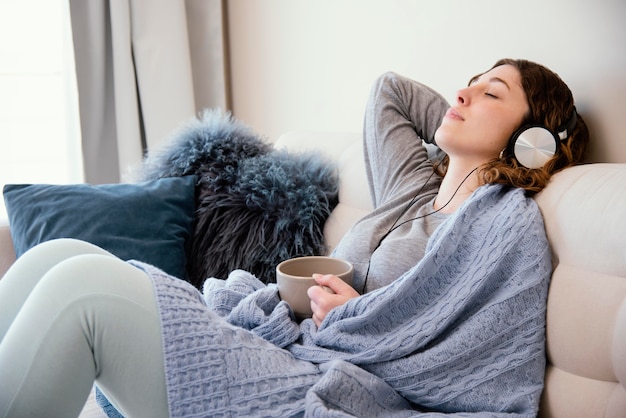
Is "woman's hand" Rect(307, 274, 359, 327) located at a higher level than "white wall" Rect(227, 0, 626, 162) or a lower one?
lower

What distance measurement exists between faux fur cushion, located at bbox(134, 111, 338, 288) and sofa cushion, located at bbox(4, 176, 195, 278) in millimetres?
76

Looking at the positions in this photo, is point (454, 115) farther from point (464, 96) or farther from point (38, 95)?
point (38, 95)

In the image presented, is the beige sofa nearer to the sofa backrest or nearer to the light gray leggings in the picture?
the sofa backrest

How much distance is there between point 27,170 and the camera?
9.15 ft

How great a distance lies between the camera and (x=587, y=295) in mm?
969

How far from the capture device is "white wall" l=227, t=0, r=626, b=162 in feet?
4.12

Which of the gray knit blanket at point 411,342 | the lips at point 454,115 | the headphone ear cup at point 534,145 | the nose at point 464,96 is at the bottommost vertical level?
the gray knit blanket at point 411,342

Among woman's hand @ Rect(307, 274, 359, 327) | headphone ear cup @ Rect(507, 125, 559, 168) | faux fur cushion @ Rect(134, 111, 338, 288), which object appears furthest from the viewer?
faux fur cushion @ Rect(134, 111, 338, 288)

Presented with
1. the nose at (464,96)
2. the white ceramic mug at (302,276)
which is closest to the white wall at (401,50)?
the nose at (464,96)

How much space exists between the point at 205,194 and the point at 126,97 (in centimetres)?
114

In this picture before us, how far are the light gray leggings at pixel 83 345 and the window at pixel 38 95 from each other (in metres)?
1.90

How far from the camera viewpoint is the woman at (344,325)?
900 mm

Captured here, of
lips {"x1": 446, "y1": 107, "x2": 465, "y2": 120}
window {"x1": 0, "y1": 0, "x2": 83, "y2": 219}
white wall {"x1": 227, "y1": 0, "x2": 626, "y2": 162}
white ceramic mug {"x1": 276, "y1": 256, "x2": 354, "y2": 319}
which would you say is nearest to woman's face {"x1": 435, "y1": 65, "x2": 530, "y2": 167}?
lips {"x1": 446, "y1": 107, "x2": 465, "y2": 120}

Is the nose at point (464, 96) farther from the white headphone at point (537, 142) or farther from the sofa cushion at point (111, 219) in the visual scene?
the sofa cushion at point (111, 219)
